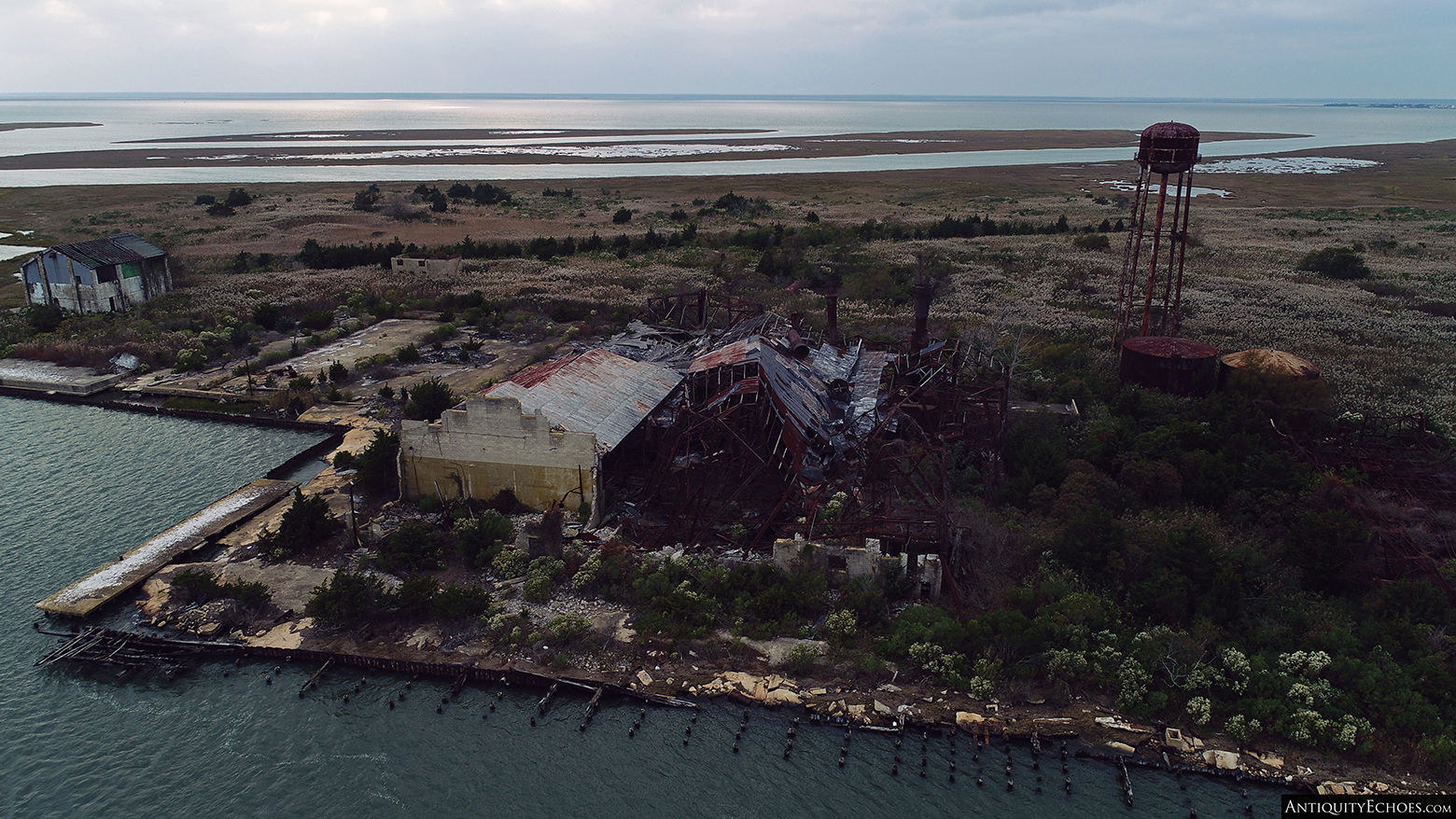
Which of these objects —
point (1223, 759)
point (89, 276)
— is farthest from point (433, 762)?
point (89, 276)

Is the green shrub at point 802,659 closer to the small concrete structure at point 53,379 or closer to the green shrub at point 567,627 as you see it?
the green shrub at point 567,627

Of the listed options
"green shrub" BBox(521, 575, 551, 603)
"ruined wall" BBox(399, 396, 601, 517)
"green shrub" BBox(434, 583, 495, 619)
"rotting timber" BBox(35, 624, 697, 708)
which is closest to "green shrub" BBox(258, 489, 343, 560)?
"ruined wall" BBox(399, 396, 601, 517)

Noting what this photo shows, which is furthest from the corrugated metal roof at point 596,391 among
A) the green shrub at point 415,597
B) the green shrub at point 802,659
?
the green shrub at point 802,659

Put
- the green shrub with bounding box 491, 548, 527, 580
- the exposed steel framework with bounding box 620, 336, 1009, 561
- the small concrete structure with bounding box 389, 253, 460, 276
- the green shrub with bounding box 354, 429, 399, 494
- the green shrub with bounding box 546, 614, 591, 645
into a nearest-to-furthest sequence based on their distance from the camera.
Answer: the green shrub with bounding box 546, 614, 591, 645 → the green shrub with bounding box 491, 548, 527, 580 → the exposed steel framework with bounding box 620, 336, 1009, 561 → the green shrub with bounding box 354, 429, 399, 494 → the small concrete structure with bounding box 389, 253, 460, 276

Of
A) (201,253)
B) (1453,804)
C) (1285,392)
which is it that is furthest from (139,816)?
(201,253)

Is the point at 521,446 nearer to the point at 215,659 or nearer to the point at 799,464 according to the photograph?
the point at 799,464

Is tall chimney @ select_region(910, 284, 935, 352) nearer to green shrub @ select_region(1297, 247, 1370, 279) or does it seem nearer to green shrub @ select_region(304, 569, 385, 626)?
green shrub @ select_region(304, 569, 385, 626)

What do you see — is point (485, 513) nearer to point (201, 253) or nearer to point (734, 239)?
point (734, 239)
